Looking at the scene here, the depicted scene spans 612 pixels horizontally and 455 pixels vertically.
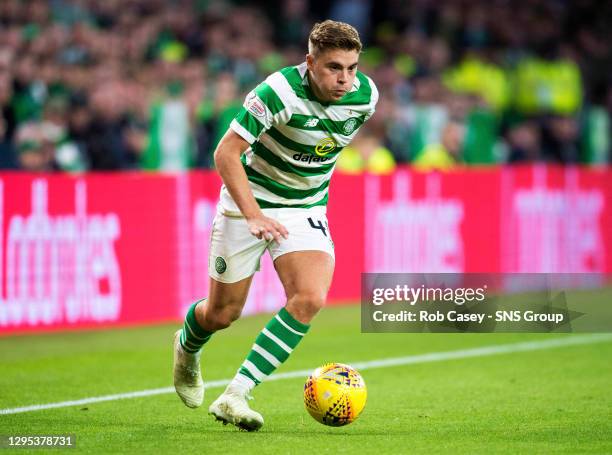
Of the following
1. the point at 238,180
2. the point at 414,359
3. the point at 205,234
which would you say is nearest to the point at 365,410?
the point at 238,180

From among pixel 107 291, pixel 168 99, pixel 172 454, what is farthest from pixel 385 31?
pixel 172 454

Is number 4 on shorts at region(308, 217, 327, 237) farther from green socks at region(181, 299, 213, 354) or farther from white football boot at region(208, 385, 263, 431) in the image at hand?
white football boot at region(208, 385, 263, 431)

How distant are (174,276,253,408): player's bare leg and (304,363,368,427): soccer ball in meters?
0.75

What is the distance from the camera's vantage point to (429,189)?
16.1 m

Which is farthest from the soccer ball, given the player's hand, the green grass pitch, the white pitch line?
the white pitch line

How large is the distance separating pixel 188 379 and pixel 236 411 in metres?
1.02

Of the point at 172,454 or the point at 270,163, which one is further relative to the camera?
the point at 270,163

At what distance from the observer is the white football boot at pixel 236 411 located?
717 cm

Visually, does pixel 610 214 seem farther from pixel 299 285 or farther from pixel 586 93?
pixel 299 285

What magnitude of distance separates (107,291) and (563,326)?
185 inches

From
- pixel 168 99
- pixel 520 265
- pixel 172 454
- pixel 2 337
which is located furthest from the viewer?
pixel 520 265

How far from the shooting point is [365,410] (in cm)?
827

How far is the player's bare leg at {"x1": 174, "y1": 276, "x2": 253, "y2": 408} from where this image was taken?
25.3 ft

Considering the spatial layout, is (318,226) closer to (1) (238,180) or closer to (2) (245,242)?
(2) (245,242)
